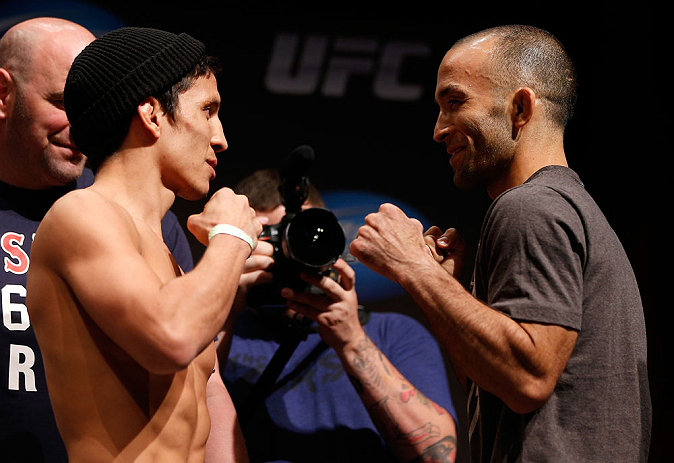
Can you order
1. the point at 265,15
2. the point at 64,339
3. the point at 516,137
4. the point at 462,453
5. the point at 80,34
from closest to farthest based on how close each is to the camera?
the point at 64,339
the point at 516,137
the point at 80,34
the point at 462,453
the point at 265,15

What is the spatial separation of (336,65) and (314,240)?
1366 millimetres

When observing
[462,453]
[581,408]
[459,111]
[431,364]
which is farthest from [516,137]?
[462,453]

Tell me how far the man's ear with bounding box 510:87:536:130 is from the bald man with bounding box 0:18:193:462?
974 millimetres

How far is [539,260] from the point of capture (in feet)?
4.07

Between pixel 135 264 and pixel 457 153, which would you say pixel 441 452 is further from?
pixel 135 264

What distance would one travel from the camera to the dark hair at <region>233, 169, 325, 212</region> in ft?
6.97

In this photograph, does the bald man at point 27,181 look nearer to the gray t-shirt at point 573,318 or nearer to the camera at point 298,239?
the camera at point 298,239

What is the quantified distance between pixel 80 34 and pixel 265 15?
94 centimetres

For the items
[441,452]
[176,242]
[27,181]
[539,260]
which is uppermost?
[539,260]

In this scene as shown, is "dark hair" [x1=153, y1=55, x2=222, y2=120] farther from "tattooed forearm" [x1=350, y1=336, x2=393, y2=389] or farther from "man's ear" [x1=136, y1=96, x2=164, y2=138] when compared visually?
"tattooed forearm" [x1=350, y1=336, x2=393, y2=389]

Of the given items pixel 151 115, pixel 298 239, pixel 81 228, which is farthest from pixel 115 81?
pixel 298 239

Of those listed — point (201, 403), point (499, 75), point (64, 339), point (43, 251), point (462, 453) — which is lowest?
point (462, 453)

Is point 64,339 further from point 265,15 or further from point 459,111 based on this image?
point 265,15

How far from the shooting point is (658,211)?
2533 millimetres
